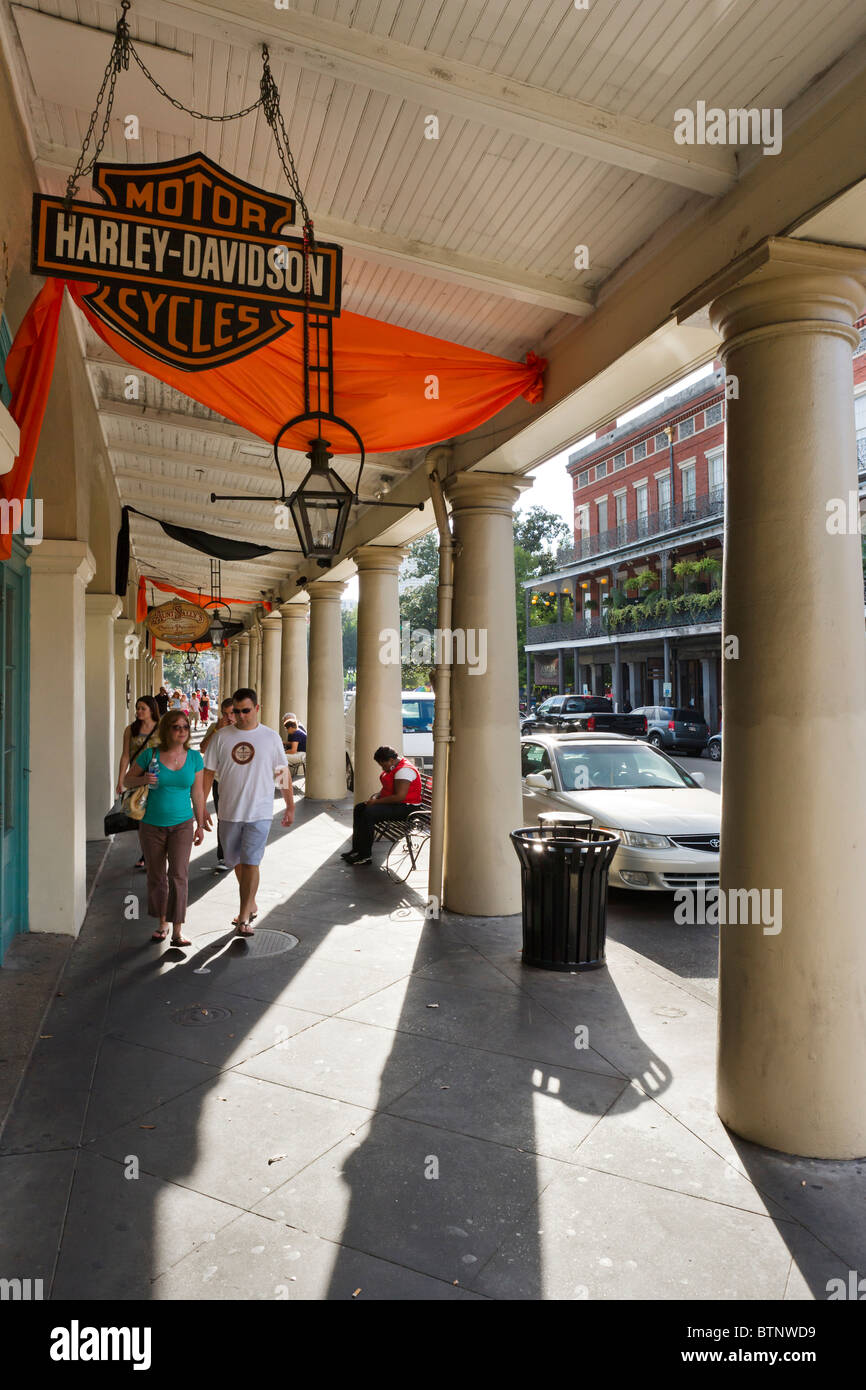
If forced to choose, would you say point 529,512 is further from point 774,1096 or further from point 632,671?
point 774,1096

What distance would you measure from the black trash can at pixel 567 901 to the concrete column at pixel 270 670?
56.9ft

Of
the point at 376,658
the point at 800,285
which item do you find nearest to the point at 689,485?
the point at 376,658

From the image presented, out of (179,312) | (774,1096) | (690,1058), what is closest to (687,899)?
(690,1058)

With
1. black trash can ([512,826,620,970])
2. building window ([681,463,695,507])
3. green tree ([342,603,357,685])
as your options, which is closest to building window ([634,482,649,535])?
building window ([681,463,695,507])

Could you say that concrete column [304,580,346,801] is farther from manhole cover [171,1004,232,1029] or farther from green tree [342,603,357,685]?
green tree [342,603,357,685]

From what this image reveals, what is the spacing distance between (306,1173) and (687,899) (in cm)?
539

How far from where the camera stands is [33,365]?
4770 millimetres

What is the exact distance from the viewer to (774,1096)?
151 inches

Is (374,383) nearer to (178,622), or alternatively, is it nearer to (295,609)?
(178,622)

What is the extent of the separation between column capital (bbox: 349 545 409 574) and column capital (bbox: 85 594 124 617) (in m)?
3.43

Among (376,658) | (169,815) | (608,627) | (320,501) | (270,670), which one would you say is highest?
(608,627)

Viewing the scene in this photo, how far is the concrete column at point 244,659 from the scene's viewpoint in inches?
1203

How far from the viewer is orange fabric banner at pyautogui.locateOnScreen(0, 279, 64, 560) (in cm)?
463

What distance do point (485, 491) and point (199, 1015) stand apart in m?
4.96
